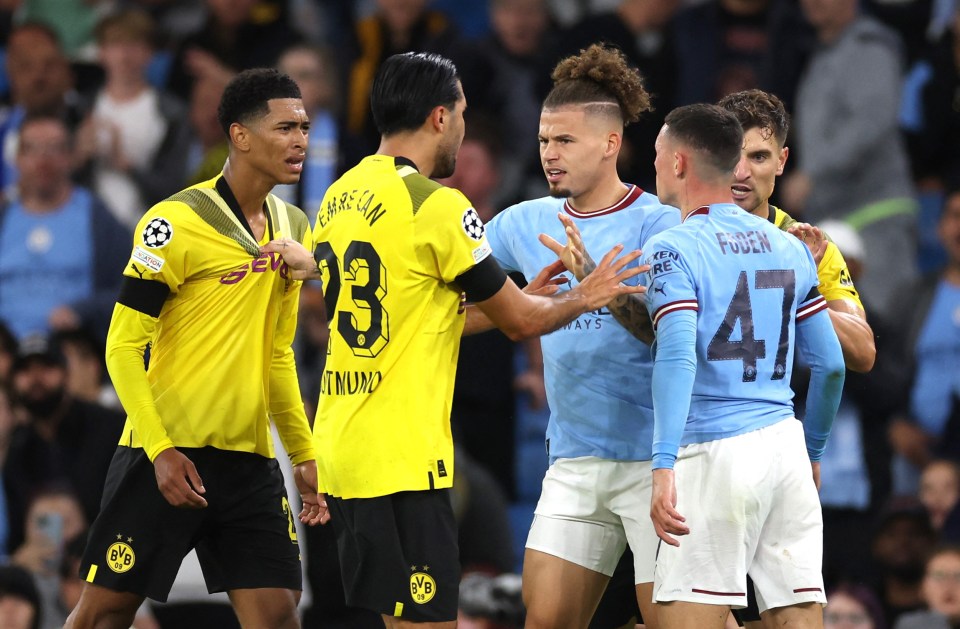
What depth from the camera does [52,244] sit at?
34.6ft

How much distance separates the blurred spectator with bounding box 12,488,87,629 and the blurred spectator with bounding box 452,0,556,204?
3.48 m

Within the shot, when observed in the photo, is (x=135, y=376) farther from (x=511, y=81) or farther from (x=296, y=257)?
A: (x=511, y=81)

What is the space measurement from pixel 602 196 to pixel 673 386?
3.67 feet

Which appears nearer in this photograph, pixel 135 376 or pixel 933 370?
pixel 135 376

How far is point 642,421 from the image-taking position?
580cm

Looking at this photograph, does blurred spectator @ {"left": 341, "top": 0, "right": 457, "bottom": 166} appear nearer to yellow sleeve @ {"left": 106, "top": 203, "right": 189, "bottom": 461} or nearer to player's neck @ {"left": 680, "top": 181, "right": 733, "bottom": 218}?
yellow sleeve @ {"left": 106, "top": 203, "right": 189, "bottom": 461}

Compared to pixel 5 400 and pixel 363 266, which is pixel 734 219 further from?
pixel 5 400

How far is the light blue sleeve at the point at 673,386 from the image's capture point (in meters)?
5.05

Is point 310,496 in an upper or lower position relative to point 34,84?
lower

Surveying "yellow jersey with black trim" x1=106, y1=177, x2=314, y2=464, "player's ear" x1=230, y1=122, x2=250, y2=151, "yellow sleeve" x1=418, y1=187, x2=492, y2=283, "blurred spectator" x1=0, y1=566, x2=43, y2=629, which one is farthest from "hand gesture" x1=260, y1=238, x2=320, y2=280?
"blurred spectator" x1=0, y1=566, x2=43, y2=629

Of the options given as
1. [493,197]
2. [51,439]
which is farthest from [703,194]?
[51,439]

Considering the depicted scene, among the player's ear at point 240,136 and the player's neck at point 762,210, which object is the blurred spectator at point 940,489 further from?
the player's ear at point 240,136

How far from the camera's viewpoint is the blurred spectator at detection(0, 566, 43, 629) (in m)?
8.27

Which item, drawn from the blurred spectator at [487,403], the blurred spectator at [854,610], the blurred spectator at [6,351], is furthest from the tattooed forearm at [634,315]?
the blurred spectator at [6,351]
